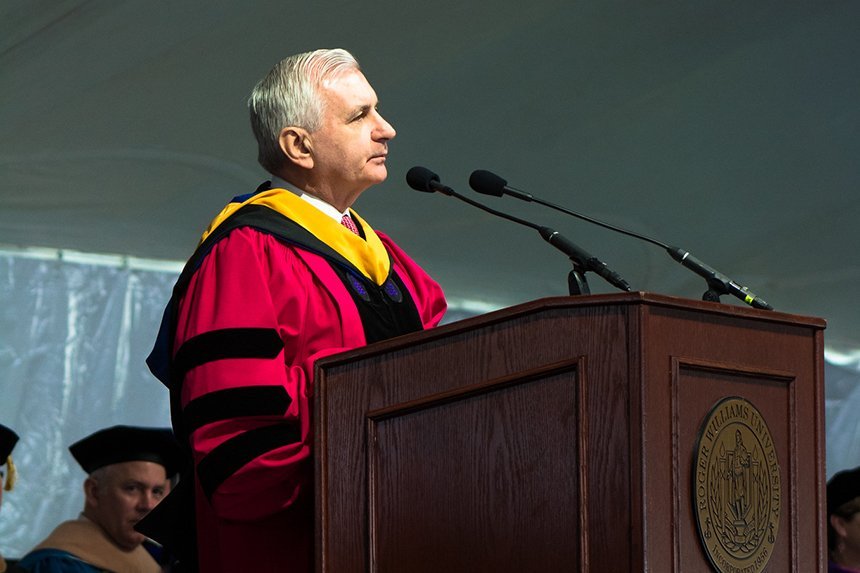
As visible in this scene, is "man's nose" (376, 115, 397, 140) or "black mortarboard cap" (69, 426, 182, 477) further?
"black mortarboard cap" (69, 426, 182, 477)

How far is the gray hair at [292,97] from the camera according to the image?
101 inches

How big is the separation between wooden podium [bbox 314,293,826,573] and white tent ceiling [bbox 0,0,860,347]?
2.70 metres

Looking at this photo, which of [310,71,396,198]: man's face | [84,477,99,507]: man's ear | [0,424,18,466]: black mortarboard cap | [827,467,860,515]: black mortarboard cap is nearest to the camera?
[310,71,396,198]: man's face

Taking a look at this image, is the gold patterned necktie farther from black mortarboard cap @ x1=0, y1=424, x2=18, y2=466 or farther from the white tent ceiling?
black mortarboard cap @ x1=0, y1=424, x2=18, y2=466

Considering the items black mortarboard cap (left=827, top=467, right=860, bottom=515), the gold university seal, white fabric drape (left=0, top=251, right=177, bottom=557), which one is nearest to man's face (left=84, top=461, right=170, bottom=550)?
white fabric drape (left=0, top=251, right=177, bottom=557)

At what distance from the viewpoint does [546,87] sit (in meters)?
5.24

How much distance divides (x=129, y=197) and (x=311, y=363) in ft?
10.5

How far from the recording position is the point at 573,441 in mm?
1836

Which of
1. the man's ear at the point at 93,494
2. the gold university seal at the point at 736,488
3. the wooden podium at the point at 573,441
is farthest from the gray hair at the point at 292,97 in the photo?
the man's ear at the point at 93,494

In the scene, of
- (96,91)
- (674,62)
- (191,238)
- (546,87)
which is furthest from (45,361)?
(674,62)

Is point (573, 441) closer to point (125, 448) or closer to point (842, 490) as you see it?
point (125, 448)

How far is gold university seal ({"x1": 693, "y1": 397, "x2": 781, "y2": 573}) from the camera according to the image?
186 centimetres

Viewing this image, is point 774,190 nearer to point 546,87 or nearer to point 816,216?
point 816,216

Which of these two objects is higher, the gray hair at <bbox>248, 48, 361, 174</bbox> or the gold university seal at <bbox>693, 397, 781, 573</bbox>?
the gray hair at <bbox>248, 48, 361, 174</bbox>
